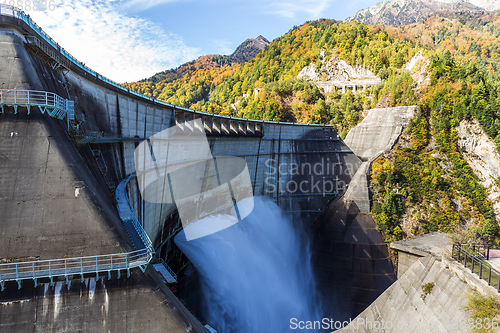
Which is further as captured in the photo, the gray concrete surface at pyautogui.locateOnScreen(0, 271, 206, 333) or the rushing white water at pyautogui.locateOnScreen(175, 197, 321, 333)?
the rushing white water at pyautogui.locateOnScreen(175, 197, 321, 333)

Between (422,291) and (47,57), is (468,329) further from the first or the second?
(47,57)

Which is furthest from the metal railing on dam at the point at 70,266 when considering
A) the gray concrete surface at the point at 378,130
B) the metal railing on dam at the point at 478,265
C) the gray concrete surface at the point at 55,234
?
the gray concrete surface at the point at 378,130

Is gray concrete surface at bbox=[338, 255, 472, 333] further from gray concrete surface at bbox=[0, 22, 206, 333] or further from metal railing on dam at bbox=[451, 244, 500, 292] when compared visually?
gray concrete surface at bbox=[0, 22, 206, 333]

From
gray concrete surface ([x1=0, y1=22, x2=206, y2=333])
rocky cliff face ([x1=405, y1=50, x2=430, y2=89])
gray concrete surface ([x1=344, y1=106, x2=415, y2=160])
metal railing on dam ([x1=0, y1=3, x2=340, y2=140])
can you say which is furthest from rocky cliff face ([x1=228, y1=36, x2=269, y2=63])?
gray concrete surface ([x1=0, y1=22, x2=206, y2=333])

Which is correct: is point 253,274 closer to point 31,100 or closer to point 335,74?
point 31,100

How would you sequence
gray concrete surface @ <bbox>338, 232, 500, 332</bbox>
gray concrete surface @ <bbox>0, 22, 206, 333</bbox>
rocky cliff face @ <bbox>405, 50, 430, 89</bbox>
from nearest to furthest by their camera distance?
gray concrete surface @ <bbox>0, 22, 206, 333</bbox> → gray concrete surface @ <bbox>338, 232, 500, 332</bbox> → rocky cliff face @ <bbox>405, 50, 430, 89</bbox>

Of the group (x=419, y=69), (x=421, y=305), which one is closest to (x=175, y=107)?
(x=421, y=305)
